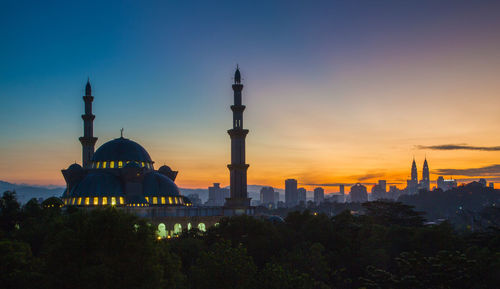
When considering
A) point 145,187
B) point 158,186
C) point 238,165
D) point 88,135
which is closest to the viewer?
point 238,165

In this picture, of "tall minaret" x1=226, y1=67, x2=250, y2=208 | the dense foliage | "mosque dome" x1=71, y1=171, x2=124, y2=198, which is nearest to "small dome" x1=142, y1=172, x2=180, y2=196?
"mosque dome" x1=71, y1=171, x2=124, y2=198

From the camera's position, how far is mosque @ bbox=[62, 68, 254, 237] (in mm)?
76500

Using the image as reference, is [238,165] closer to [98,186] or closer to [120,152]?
[120,152]

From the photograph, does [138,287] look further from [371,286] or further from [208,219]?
[208,219]

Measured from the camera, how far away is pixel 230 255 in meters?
31.1

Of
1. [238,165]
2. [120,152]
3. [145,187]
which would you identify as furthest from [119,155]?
[238,165]

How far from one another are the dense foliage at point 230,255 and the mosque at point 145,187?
44.1 feet

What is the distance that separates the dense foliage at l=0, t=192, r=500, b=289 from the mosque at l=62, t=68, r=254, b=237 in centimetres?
1346

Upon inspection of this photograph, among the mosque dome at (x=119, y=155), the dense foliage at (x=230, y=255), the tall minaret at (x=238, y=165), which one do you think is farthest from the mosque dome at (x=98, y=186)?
the tall minaret at (x=238, y=165)

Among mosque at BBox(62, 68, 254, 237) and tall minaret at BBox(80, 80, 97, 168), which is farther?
tall minaret at BBox(80, 80, 97, 168)

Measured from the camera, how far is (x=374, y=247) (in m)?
49.2

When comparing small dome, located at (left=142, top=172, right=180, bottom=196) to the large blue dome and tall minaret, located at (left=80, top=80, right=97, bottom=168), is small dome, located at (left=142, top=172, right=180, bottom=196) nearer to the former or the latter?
the large blue dome

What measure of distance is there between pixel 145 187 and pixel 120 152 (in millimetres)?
8719

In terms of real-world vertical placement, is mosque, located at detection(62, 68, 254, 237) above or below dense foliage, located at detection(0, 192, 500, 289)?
above
